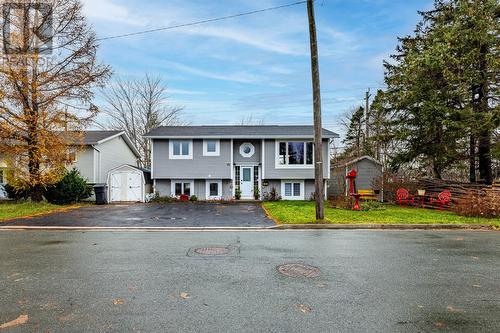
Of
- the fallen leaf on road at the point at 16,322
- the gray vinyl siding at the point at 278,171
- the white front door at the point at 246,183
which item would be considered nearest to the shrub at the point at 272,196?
the gray vinyl siding at the point at 278,171

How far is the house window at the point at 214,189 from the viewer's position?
23328mm

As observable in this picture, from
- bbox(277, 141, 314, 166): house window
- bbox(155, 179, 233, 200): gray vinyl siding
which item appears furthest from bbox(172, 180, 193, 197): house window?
bbox(277, 141, 314, 166): house window

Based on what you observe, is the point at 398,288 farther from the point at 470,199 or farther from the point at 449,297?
the point at 470,199

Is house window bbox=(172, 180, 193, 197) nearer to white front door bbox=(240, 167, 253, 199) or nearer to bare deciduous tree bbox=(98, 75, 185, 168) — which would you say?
white front door bbox=(240, 167, 253, 199)

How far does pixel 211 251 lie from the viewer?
7.19 meters

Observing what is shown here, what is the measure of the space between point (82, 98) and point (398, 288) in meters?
A: 18.5

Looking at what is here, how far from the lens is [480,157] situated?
20.0 m

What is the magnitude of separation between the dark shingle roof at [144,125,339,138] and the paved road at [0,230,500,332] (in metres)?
15.0

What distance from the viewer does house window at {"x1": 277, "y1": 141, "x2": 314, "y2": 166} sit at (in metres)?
23.3

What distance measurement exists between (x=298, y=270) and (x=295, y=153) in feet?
59.0

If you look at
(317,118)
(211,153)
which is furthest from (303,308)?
(211,153)

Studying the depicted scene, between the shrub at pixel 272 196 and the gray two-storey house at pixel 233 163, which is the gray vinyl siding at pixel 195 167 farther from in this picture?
the shrub at pixel 272 196

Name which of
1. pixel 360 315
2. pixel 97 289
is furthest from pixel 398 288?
pixel 97 289

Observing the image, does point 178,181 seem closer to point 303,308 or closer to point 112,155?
point 112,155
